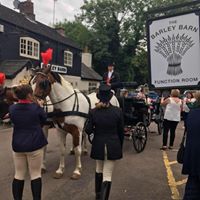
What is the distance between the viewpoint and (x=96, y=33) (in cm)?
4722

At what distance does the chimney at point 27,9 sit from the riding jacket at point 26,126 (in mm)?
26890

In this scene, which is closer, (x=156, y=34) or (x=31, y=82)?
(x=156, y=34)

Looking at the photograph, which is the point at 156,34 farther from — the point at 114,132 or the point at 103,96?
the point at 114,132

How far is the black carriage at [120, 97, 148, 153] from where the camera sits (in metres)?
10.2

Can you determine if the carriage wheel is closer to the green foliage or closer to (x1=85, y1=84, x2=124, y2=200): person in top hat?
(x1=85, y1=84, x2=124, y2=200): person in top hat

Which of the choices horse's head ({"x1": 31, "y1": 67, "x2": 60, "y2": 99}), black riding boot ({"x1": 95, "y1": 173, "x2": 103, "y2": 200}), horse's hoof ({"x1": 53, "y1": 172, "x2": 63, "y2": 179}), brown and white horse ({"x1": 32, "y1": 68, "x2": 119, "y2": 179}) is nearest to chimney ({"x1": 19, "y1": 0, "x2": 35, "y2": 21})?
brown and white horse ({"x1": 32, "y1": 68, "x2": 119, "y2": 179})

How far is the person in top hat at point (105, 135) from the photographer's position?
5371 mm

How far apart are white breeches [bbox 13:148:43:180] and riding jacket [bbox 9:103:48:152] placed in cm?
10

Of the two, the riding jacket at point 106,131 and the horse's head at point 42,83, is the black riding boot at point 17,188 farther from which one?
the horse's head at point 42,83

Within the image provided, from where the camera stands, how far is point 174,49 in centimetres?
510

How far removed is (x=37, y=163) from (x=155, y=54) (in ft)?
7.83

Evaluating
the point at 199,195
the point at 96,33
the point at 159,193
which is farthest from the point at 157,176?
the point at 96,33

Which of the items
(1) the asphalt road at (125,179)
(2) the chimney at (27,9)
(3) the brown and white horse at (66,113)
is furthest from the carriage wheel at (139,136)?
(2) the chimney at (27,9)

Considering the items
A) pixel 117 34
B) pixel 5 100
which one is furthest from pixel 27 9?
pixel 5 100
